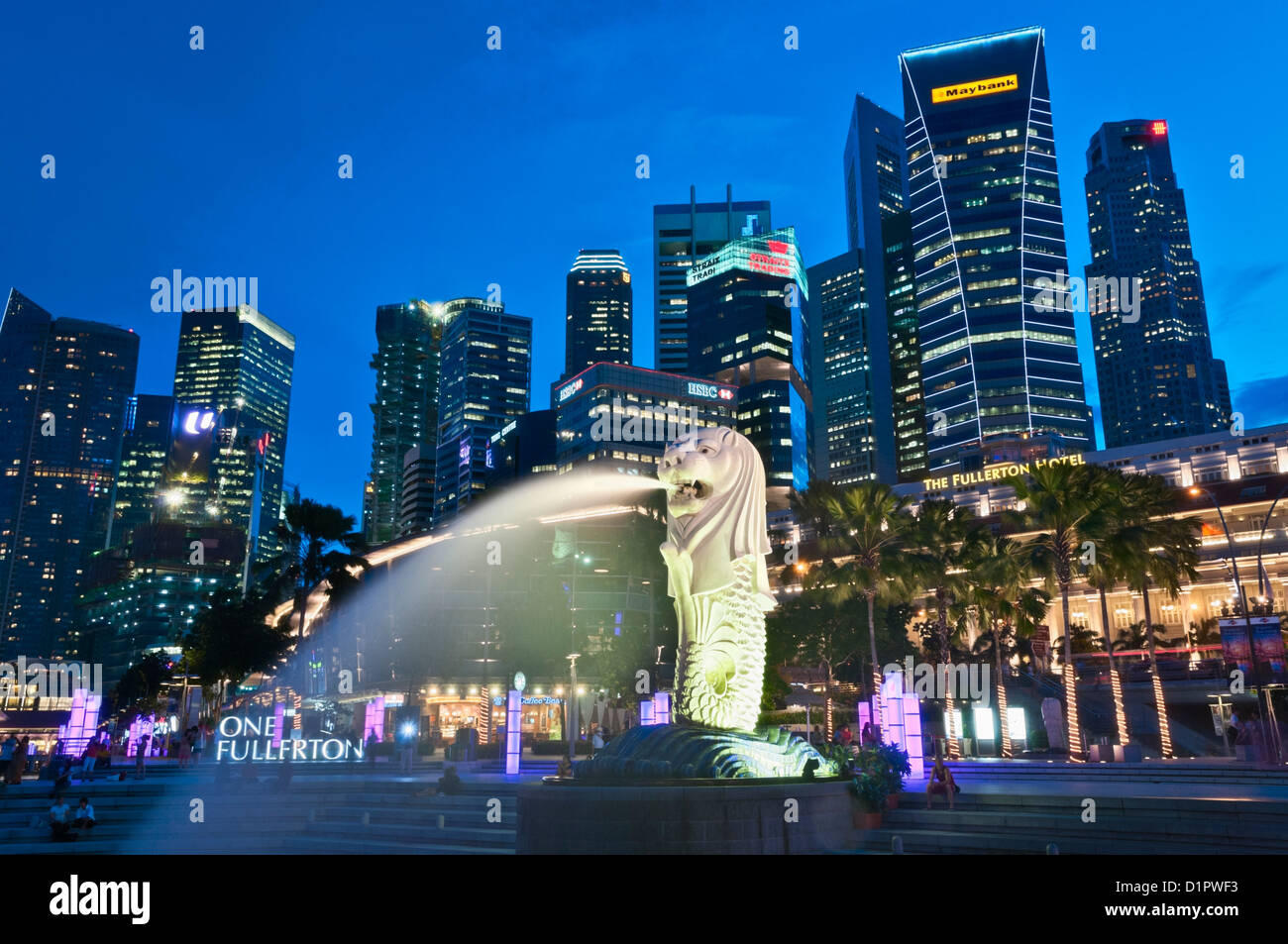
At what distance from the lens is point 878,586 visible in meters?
38.8

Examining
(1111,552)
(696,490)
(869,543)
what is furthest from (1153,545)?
(696,490)

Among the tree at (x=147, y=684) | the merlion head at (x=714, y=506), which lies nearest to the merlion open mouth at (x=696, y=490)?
the merlion head at (x=714, y=506)

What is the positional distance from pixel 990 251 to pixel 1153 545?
141888 mm

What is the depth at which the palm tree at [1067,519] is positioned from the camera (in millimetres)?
34094

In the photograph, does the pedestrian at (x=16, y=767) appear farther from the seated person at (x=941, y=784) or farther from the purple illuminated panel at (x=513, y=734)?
the seated person at (x=941, y=784)

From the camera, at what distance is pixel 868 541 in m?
38.2

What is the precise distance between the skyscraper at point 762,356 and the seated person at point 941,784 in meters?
146

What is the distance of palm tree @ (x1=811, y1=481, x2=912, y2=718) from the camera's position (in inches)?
1494

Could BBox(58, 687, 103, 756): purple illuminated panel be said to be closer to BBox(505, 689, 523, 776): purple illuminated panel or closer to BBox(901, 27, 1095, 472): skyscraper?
BBox(505, 689, 523, 776): purple illuminated panel

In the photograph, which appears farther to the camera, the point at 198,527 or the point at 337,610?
the point at 198,527
